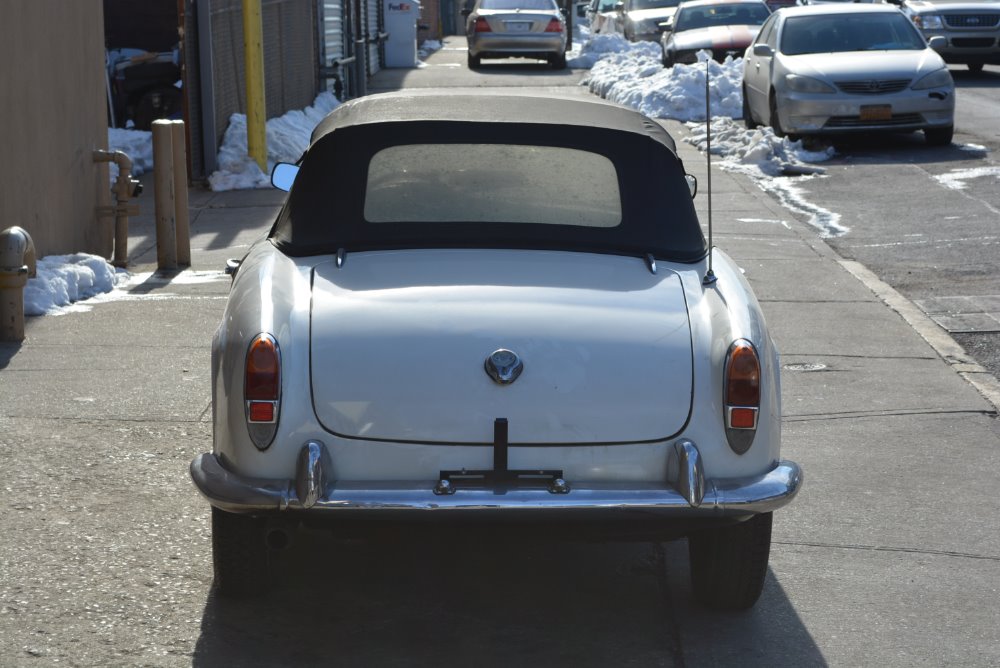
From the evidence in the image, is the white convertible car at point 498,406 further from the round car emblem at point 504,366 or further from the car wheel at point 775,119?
the car wheel at point 775,119

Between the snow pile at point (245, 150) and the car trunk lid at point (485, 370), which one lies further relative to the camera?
the snow pile at point (245, 150)

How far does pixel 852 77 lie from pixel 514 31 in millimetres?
14196

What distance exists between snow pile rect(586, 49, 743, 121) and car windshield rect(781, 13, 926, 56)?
2363mm

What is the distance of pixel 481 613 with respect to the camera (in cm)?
450

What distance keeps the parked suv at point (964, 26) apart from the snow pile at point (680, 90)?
3.89 m

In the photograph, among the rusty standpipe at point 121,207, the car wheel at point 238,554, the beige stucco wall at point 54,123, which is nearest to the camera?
the car wheel at point 238,554

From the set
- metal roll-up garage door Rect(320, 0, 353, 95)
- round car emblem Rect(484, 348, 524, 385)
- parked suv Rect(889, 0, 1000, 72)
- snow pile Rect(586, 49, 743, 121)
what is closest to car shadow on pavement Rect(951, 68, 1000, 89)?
parked suv Rect(889, 0, 1000, 72)

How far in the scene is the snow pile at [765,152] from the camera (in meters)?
15.6

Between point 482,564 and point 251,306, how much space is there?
1256mm

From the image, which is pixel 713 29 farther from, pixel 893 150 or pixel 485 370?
pixel 485 370

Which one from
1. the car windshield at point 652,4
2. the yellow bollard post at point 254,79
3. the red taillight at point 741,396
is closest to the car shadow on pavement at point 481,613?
the red taillight at point 741,396

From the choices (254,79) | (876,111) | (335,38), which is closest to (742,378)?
(254,79)

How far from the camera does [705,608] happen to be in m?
4.54

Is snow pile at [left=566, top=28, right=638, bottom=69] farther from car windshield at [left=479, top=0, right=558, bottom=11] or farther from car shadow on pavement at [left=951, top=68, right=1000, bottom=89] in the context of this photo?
car shadow on pavement at [left=951, top=68, right=1000, bottom=89]
